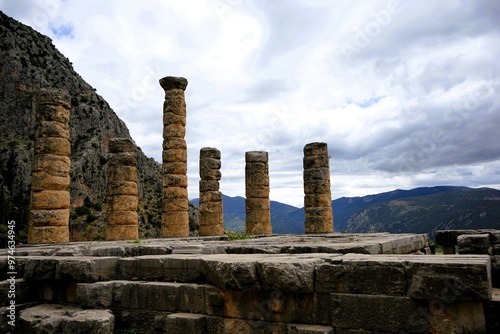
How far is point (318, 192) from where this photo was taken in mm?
18906

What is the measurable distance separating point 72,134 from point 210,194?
3358 centimetres

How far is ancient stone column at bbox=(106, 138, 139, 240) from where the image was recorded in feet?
57.4

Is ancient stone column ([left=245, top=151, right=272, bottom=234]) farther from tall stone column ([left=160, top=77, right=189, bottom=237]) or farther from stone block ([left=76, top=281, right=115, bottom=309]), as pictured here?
stone block ([left=76, top=281, right=115, bottom=309])

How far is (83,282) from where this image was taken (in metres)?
6.65

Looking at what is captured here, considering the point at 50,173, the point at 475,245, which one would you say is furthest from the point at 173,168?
the point at 475,245

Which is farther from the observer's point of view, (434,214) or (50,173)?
(434,214)

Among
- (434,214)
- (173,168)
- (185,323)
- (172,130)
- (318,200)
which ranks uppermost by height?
(172,130)

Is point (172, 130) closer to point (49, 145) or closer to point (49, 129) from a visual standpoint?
point (49, 129)

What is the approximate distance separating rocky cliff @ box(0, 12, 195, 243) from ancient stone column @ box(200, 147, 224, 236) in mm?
21758

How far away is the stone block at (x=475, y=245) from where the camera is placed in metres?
6.96

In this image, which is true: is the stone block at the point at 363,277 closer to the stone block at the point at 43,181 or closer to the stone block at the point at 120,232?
the stone block at the point at 43,181

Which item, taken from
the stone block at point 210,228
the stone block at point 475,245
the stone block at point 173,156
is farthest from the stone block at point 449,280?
the stone block at point 173,156

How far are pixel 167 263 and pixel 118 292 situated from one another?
877 mm

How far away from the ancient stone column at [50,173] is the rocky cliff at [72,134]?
23.5 metres
